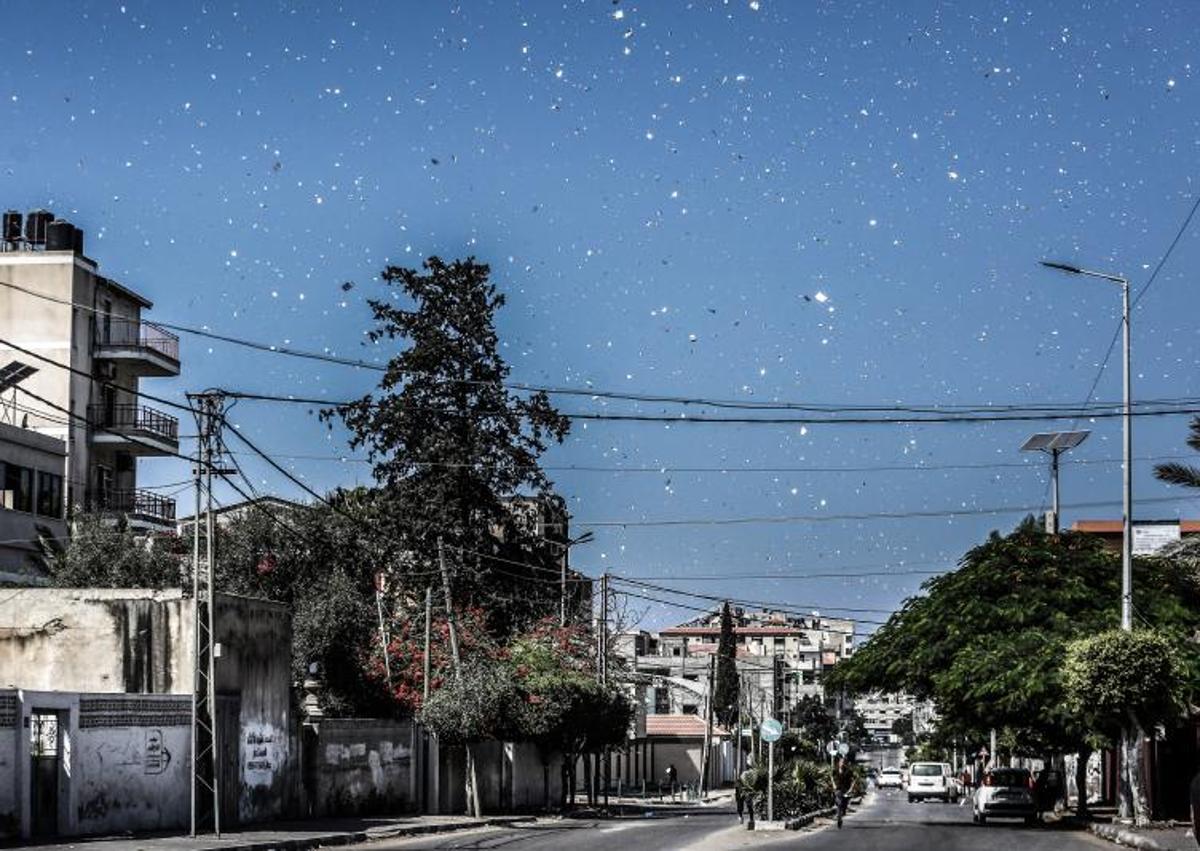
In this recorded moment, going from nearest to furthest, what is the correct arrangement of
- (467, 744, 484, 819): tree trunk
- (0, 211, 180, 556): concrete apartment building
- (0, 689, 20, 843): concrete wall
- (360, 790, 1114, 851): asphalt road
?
(0, 689, 20, 843): concrete wall, (360, 790, 1114, 851): asphalt road, (467, 744, 484, 819): tree trunk, (0, 211, 180, 556): concrete apartment building

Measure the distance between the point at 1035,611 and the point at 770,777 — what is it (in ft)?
34.1

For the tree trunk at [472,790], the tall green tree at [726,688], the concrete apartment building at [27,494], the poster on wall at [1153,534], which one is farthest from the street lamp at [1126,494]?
the tall green tree at [726,688]

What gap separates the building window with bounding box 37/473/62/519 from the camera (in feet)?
198

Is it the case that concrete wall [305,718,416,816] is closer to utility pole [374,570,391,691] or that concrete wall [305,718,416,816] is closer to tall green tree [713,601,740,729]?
utility pole [374,570,391,691]

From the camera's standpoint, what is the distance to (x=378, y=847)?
3069 centimetres

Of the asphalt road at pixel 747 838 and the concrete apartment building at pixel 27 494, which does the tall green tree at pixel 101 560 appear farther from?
the asphalt road at pixel 747 838

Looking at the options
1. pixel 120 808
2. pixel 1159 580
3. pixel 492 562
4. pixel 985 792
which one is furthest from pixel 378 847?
pixel 492 562

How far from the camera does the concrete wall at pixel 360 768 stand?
4116 cm

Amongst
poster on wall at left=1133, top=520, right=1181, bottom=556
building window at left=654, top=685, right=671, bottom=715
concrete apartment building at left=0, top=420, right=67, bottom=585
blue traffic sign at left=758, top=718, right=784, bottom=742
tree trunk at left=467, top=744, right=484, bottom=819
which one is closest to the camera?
blue traffic sign at left=758, top=718, right=784, bottom=742

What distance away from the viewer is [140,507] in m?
73.7

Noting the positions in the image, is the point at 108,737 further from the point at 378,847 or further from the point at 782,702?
the point at 782,702

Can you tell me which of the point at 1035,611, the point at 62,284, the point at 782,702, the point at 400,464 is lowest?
the point at 782,702

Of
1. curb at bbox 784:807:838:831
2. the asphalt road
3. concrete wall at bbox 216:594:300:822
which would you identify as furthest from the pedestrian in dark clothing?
concrete wall at bbox 216:594:300:822

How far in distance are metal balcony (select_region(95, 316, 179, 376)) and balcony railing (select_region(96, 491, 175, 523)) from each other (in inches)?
213
